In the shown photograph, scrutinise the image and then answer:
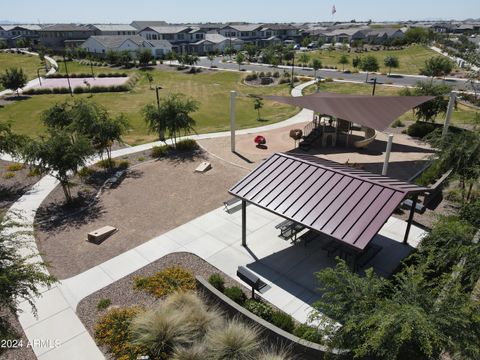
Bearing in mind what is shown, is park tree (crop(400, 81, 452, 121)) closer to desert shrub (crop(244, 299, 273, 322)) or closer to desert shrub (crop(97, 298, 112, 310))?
desert shrub (crop(244, 299, 273, 322))

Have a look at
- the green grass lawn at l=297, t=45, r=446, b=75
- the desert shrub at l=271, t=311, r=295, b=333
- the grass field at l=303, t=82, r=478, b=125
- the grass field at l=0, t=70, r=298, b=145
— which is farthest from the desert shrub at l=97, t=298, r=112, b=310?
the green grass lawn at l=297, t=45, r=446, b=75

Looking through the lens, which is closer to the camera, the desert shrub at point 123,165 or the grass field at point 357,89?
the desert shrub at point 123,165

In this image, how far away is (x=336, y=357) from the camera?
28.6 feet

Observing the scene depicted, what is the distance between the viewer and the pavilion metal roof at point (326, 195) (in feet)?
39.4

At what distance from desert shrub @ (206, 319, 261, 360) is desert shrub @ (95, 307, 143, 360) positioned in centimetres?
244

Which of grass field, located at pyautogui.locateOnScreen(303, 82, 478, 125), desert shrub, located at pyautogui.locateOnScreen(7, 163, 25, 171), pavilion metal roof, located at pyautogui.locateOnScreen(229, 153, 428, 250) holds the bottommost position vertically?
desert shrub, located at pyautogui.locateOnScreen(7, 163, 25, 171)

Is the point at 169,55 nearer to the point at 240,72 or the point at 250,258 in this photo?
the point at 240,72

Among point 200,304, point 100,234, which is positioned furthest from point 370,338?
point 100,234

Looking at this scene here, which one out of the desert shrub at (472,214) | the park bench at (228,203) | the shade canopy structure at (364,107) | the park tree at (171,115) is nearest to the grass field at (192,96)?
the park tree at (171,115)

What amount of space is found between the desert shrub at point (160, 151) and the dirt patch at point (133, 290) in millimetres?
13616

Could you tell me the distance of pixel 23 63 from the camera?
87.2 metres

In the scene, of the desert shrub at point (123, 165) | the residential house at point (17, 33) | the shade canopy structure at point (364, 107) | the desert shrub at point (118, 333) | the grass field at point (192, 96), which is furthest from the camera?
the residential house at point (17, 33)

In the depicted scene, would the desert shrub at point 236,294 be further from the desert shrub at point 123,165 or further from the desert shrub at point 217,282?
the desert shrub at point 123,165

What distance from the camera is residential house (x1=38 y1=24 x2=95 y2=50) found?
119375mm
